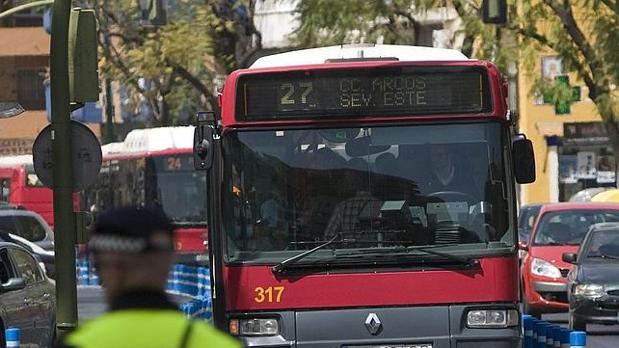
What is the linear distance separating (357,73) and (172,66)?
83.9 feet

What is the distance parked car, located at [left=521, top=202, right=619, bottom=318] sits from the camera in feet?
66.4

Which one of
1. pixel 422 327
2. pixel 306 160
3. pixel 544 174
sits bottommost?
pixel 544 174

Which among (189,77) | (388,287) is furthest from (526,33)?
(388,287)

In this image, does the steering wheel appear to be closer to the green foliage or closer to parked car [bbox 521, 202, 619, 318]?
parked car [bbox 521, 202, 619, 318]

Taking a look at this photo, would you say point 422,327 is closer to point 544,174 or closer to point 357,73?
point 357,73

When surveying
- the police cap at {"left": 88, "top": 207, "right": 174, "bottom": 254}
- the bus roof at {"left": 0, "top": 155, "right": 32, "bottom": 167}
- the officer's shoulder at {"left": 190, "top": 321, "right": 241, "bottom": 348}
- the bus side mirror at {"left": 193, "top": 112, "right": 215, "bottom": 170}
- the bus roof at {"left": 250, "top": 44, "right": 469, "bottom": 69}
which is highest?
the bus roof at {"left": 250, "top": 44, "right": 469, "bottom": 69}

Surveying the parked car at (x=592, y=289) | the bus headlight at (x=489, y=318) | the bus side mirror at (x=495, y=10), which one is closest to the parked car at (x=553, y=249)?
the parked car at (x=592, y=289)

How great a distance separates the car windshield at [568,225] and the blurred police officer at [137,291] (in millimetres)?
17407

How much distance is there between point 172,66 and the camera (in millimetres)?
36906

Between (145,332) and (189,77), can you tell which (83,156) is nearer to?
(145,332)

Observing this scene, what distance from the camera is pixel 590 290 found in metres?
18.0

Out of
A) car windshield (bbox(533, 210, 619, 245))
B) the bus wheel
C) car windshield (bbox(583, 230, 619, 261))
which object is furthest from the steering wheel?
car windshield (bbox(533, 210, 619, 245))

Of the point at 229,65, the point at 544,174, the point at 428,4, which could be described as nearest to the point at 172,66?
the point at 229,65

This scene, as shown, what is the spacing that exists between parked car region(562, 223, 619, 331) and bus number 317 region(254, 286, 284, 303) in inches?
294
